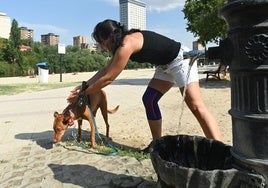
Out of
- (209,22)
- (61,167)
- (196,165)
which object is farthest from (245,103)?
(209,22)

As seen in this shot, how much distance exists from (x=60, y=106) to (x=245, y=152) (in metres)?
8.36

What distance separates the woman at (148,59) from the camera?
10.7ft

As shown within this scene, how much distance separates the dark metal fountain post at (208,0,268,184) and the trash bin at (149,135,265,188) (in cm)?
11

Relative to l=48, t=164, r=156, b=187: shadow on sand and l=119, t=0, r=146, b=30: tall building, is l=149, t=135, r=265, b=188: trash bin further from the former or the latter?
l=119, t=0, r=146, b=30: tall building

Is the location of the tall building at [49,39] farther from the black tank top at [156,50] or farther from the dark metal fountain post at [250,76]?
the dark metal fountain post at [250,76]

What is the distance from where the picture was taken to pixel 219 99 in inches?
415

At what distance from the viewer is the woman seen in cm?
325

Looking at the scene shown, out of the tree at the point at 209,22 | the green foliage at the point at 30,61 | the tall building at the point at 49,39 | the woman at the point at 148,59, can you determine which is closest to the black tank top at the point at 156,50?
the woman at the point at 148,59

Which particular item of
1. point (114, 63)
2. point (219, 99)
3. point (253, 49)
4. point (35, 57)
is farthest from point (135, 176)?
point (35, 57)

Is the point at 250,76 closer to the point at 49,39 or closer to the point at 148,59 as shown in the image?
the point at 148,59

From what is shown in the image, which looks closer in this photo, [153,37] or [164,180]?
[164,180]

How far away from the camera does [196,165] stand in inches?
114

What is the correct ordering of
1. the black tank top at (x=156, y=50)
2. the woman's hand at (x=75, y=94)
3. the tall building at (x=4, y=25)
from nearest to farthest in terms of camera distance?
the black tank top at (x=156, y=50) → the woman's hand at (x=75, y=94) → the tall building at (x=4, y=25)

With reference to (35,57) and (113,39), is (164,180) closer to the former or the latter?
(113,39)
